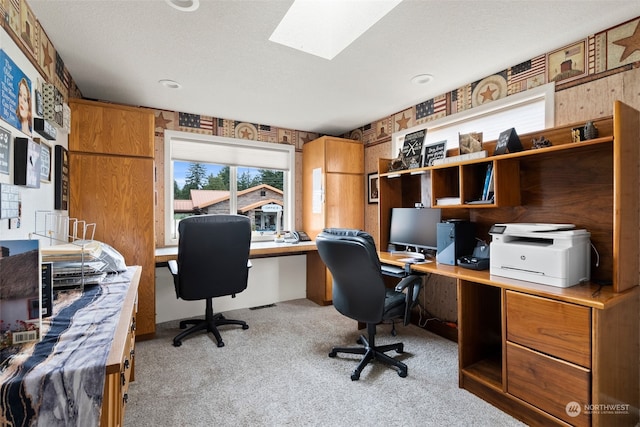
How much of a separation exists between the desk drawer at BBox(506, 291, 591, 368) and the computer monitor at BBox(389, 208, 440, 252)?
1.03 m

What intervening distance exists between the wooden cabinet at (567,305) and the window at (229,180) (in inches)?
95.1

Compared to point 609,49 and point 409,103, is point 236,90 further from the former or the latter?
point 609,49

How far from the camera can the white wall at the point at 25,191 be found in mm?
1471

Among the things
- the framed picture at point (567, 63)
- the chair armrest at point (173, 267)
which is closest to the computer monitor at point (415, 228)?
the framed picture at point (567, 63)

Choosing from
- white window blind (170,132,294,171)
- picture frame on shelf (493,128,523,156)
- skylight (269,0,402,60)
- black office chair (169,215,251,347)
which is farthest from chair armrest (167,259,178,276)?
picture frame on shelf (493,128,523,156)

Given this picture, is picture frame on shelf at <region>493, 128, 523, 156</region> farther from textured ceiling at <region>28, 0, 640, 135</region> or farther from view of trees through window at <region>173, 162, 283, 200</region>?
view of trees through window at <region>173, 162, 283, 200</region>

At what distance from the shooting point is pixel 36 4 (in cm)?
174

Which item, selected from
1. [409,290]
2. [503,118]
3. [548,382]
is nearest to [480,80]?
[503,118]

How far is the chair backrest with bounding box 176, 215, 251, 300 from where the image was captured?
8.64 feet

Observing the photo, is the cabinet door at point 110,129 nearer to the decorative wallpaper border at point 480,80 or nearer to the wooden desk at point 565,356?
the decorative wallpaper border at point 480,80

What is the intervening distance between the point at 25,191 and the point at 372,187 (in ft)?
11.0

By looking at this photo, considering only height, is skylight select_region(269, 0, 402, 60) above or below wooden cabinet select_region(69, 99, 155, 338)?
above

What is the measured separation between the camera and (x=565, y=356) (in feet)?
5.31

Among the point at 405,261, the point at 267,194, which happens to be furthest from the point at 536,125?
the point at 267,194
